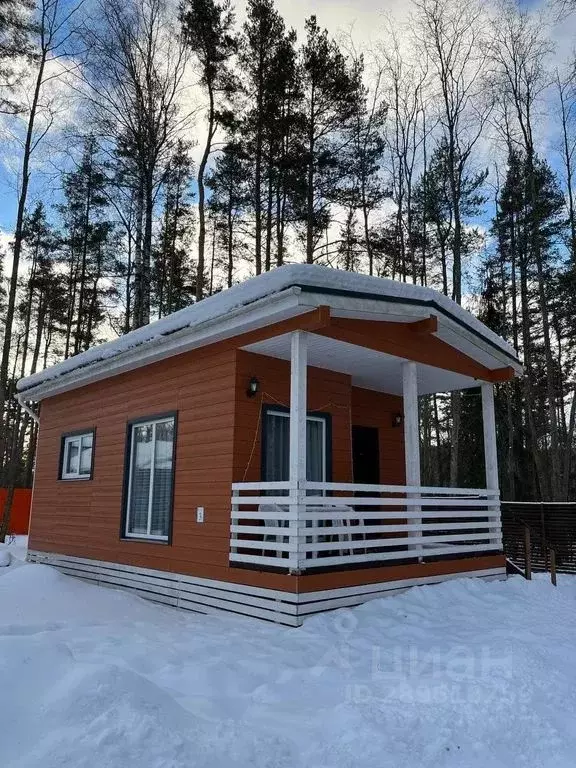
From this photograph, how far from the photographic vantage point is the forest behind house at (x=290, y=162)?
13.7 metres

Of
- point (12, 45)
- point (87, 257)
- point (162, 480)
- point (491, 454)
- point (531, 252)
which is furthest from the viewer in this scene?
point (87, 257)

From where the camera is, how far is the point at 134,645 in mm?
4176

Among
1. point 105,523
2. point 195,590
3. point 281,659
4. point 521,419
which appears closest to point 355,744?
point 281,659

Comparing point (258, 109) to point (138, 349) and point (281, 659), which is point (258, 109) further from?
point (281, 659)

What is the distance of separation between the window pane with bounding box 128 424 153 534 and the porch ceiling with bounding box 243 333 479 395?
6.98ft

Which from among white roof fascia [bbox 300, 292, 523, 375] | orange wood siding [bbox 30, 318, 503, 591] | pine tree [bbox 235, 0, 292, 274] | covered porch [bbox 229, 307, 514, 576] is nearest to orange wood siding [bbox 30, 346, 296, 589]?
orange wood siding [bbox 30, 318, 503, 591]

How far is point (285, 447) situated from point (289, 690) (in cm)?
343

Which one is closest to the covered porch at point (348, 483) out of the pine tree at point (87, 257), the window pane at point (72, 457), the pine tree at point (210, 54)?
the window pane at point (72, 457)

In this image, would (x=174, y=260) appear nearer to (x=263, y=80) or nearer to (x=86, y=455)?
(x=263, y=80)

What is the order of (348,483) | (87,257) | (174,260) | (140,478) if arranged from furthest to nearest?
1. (87,257)
2. (174,260)
3. (140,478)
4. (348,483)

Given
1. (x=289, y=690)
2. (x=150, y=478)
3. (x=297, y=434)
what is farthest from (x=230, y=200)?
(x=289, y=690)

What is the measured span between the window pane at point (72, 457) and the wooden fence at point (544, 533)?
7103 mm

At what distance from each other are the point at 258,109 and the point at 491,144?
277 inches

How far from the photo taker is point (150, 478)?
23.6 feet
